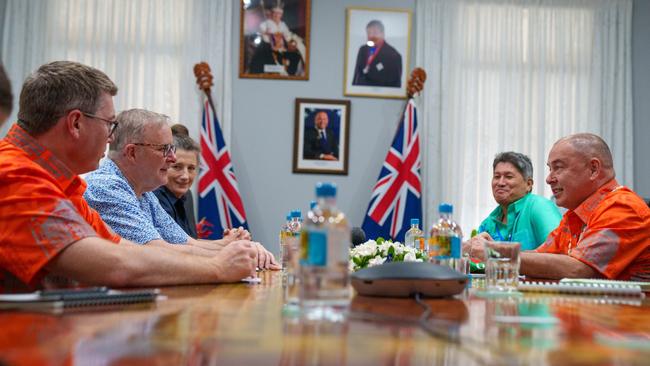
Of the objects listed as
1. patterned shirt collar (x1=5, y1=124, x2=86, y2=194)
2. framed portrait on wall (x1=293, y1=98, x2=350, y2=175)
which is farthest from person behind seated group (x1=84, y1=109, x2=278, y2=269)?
framed portrait on wall (x1=293, y1=98, x2=350, y2=175)

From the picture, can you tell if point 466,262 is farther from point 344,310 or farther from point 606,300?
point 344,310

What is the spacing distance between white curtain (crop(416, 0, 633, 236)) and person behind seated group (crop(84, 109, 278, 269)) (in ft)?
9.88

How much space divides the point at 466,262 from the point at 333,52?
3355 millimetres

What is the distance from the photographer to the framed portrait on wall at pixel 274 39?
5.39 metres

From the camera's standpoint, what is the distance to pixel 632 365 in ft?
2.59

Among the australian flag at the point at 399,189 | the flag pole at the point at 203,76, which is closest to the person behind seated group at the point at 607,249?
the australian flag at the point at 399,189

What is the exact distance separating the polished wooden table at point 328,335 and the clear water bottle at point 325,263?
1.8 inches

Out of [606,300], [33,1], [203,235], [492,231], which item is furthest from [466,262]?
[33,1]

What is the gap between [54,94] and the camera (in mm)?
1768

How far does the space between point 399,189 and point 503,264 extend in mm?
3521

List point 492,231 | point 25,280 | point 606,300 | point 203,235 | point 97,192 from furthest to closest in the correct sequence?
point 203,235, point 492,231, point 97,192, point 606,300, point 25,280

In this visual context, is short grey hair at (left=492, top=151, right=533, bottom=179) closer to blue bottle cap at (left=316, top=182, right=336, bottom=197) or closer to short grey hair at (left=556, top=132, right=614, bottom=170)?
short grey hair at (left=556, top=132, right=614, bottom=170)

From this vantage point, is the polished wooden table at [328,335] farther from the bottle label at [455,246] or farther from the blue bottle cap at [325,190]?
the bottle label at [455,246]

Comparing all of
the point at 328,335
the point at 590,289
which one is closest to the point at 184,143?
the point at 590,289
